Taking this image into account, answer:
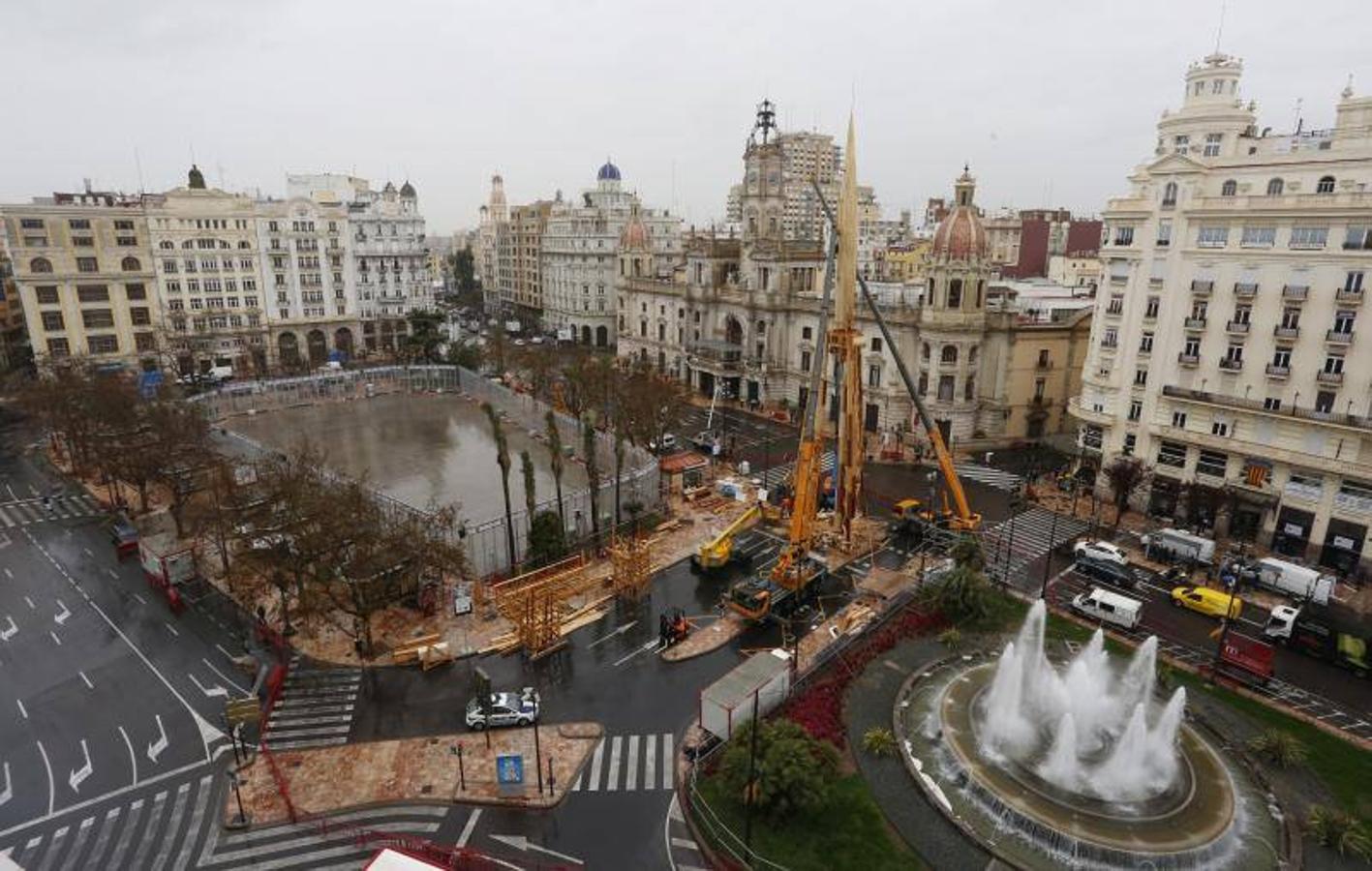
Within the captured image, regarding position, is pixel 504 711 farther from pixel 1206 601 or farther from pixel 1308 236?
pixel 1308 236

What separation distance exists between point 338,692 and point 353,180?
135426 millimetres

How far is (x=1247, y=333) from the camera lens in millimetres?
50125

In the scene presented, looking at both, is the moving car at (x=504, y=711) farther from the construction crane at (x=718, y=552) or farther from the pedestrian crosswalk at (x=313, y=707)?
the construction crane at (x=718, y=552)

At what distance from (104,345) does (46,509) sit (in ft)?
163

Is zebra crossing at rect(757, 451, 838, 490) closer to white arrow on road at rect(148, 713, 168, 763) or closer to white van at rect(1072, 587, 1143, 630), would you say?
white van at rect(1072, 587, 1143, 630)

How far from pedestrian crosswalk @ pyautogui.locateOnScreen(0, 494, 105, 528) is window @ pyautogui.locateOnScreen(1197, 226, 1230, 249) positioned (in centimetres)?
7955

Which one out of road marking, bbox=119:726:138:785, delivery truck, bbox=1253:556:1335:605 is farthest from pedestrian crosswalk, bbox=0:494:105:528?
delivery truck, bbox=1253:556:1335:605

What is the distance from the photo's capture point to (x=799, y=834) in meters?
26.6

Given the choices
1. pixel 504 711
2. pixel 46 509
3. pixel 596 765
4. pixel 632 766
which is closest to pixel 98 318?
pixel 46 509

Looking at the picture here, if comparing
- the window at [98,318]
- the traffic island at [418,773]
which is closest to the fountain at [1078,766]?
the traffic island at [418,773]

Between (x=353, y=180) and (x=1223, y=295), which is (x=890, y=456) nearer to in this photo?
(x=1223, y=295)

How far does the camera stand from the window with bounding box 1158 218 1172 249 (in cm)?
5264

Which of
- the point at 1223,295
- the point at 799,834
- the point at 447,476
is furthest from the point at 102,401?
the point at 1223,295

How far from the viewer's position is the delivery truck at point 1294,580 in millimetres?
43375
